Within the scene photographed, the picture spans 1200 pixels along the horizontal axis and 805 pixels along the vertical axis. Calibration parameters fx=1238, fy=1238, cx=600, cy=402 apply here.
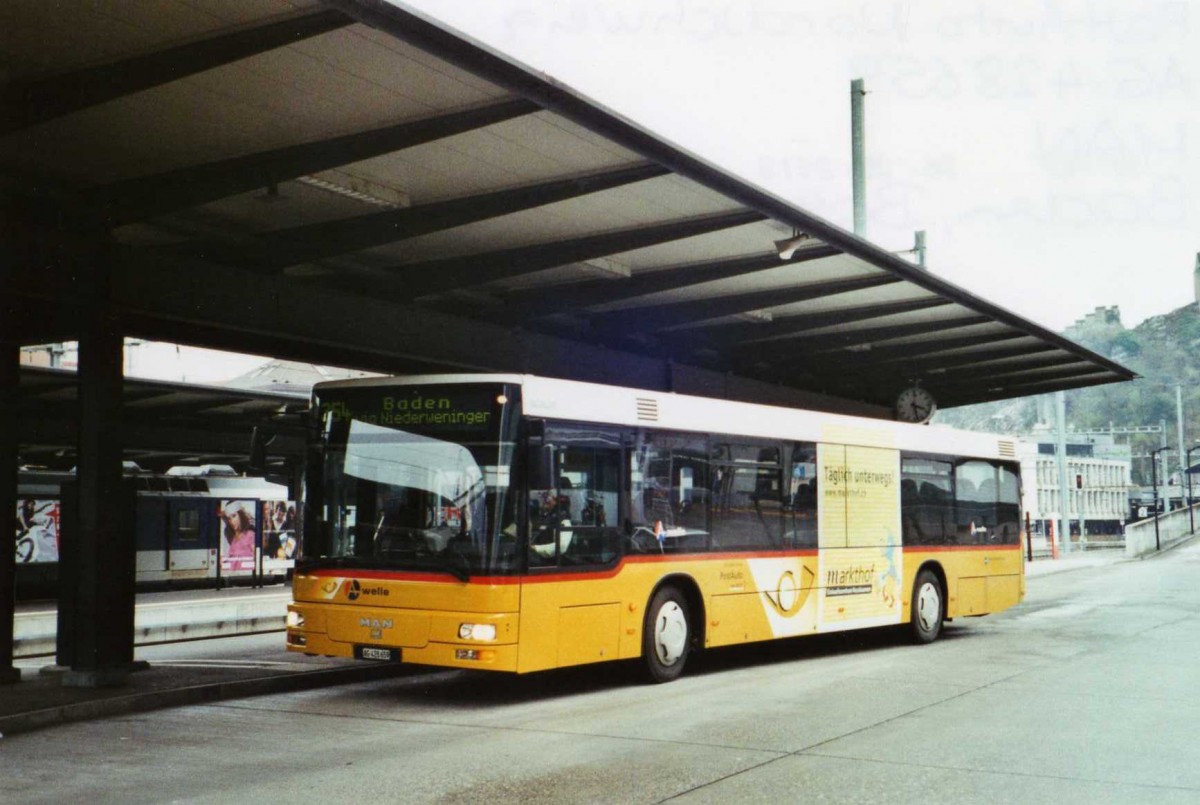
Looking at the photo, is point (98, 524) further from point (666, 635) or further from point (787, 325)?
point (787, 325)

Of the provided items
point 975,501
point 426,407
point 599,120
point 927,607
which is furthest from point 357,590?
point 975,501

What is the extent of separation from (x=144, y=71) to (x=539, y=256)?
6.47 metres

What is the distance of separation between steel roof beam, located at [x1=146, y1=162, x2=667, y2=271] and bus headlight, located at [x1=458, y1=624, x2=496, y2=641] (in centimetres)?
414

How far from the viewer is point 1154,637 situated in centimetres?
1673

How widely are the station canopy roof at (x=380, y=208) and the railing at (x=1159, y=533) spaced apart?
35.0 meters

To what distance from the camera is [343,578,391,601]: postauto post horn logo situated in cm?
1098

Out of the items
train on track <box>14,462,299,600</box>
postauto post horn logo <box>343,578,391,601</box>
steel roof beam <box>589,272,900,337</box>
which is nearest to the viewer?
postauto post horn logo <box>343,578,391,601</box>

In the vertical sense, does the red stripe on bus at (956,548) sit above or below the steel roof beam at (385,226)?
below

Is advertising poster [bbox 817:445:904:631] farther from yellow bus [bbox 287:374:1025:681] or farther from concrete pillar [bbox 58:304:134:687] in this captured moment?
concrete pillar [bbox 58:304:134:687]

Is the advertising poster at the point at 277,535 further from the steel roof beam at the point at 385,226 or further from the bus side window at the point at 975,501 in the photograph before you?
the steel roof beam at the point at 385,226

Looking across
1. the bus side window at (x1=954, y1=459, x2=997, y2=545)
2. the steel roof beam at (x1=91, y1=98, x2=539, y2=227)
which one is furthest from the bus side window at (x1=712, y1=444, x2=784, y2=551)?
the steel roof beam at (x1=91, y1=98, x2=539, y2=227)

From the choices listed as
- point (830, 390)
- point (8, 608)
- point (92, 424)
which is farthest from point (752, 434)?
point (830, 390)

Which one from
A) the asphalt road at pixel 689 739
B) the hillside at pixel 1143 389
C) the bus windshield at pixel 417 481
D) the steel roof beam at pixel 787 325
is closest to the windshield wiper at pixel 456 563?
the bus windshield at pixel 417 481

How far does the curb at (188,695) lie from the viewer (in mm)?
10078
